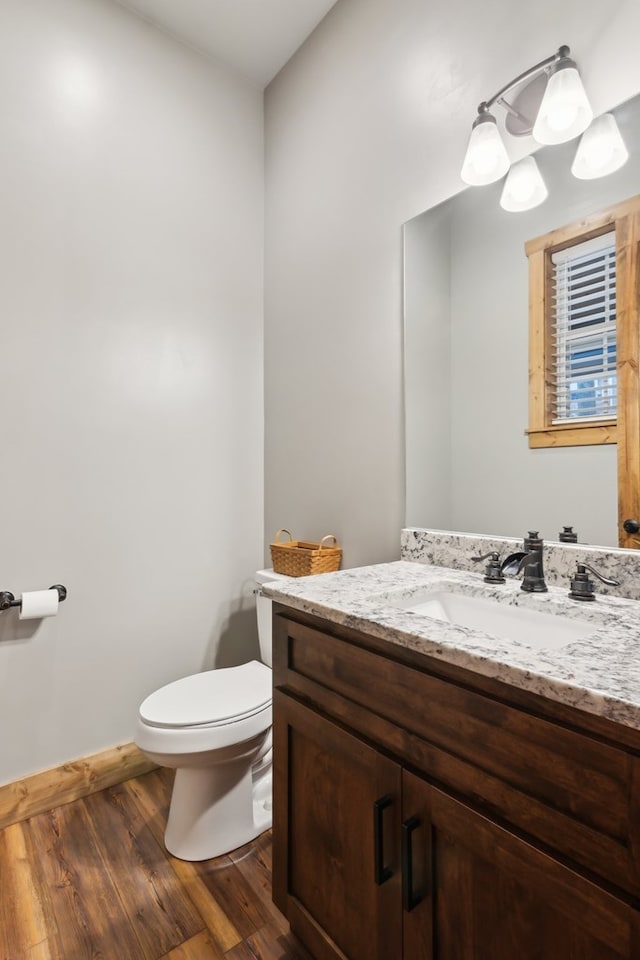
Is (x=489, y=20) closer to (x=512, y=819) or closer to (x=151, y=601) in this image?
(x=512, y=819)

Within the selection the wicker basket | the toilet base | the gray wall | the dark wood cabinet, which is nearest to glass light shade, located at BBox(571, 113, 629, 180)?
the gray wall

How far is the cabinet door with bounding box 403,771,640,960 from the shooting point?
57cm

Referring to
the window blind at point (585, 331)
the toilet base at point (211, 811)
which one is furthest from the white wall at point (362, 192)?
the toilet base at point (211, 811)

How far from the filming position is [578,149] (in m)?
1.14

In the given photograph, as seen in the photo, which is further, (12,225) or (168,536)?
(168,536)

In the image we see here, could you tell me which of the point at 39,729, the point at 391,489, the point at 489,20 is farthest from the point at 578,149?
the point at 39,729

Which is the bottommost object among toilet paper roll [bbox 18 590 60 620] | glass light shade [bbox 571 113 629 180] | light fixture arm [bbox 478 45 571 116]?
toilet paper roll [bbox 18 590 60 620]

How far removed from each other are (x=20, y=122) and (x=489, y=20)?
5.05 feet

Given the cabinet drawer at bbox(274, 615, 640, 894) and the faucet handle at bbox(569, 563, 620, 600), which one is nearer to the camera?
the cabinet drawer at bbox(274, 615, 640, 894)

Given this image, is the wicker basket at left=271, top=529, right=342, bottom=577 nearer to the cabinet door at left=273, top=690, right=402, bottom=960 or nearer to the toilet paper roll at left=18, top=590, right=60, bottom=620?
the cabinet door at left=273, top=690, right=402, bottom=960

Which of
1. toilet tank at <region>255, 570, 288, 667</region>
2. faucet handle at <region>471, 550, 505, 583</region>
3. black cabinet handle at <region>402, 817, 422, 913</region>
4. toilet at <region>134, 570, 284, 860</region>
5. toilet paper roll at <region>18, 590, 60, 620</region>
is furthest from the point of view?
toilet tank at <region>255, 570, 288, 667</region>

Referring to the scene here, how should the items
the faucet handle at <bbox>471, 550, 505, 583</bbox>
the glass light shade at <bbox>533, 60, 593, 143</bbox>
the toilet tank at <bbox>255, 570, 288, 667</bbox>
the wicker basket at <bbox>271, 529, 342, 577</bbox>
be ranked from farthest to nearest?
the toilet tank at <bbox>255, 570, 288, 667</bbox>, the wicker basket at <bbox>271, 529, 342, 577</bbox>, the faucet handle at <bbox>471, 550, 505, 583</bbox>, the glass light shade at <bbox>533, 60, 593, 143</bbox>

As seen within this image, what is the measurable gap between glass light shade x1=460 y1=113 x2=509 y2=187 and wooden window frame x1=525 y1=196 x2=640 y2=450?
0.21 metres

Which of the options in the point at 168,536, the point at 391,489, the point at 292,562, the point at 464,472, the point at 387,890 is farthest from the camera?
the point at 168,536
